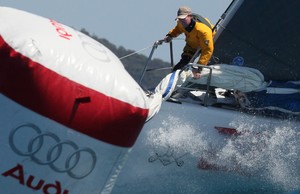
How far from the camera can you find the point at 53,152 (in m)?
5.42

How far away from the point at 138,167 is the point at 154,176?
242 mm

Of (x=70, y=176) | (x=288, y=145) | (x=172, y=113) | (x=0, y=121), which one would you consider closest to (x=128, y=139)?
(x=70, y=176)

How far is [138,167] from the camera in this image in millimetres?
6996

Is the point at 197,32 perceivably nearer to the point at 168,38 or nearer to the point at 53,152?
the point at 168,38

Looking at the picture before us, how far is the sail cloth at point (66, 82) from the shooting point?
5.29 meters

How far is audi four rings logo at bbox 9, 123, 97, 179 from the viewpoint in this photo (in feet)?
17.6

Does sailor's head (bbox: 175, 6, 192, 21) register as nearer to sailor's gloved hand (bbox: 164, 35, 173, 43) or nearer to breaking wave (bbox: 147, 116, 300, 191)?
sailor's gloved hand (bbox: 164, 35, 173, 43)

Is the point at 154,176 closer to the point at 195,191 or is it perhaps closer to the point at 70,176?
the point at 195,191

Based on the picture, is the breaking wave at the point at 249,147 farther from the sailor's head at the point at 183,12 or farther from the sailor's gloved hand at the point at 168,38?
the sailor's gloved hand at the point at 168,38

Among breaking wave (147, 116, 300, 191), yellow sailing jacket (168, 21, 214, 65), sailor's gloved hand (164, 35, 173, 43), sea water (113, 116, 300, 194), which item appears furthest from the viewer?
sailor's gloved hand (164, 35, 173, 43)

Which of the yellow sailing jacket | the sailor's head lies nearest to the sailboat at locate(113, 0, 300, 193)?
the yellow sailing jacket

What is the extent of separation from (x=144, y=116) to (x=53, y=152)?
0.77 m

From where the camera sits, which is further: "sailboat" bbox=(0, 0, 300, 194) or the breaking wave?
the breaking wave

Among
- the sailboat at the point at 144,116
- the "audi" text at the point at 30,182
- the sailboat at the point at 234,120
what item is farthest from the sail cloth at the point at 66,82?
the sailboat at the point at 234,120
